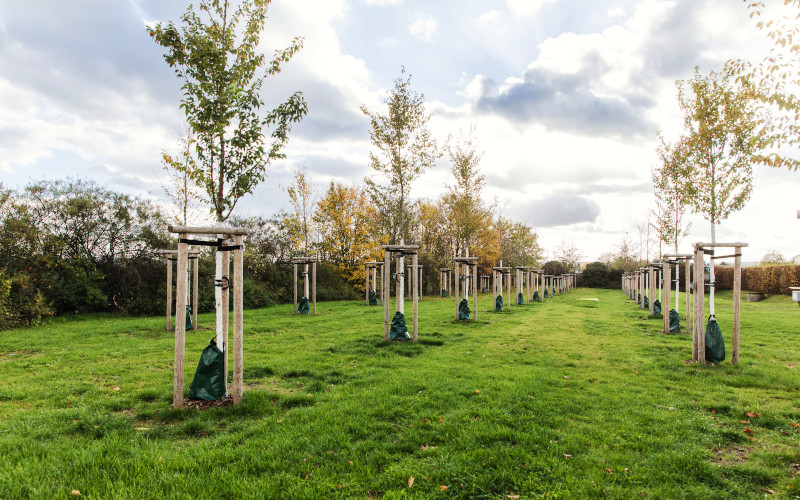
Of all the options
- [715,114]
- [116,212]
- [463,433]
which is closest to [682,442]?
[463,433]

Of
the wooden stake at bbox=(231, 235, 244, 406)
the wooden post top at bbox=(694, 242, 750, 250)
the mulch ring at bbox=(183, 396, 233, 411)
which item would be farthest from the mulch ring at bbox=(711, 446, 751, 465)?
the mulch ring at bbox=(183, 396, 233, 411)

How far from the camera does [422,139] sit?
21203 millimetres

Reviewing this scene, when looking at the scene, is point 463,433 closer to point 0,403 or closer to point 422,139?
point 0,403

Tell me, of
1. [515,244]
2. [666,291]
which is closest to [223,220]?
[666,291]

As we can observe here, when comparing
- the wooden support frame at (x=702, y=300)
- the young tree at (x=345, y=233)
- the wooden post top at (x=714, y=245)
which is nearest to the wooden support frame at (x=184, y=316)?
the wooden support frame at (x=702, y=300)

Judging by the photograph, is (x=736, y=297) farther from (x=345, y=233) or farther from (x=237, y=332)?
(x=345, y=233)

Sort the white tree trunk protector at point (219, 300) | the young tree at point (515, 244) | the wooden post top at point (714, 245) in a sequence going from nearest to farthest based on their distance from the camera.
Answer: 1. the white tree trunk protector at point (219, 300)
2. the wooden post top at point (714, 245)
3. the young tree at point (515, 244)

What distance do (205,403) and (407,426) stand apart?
8.26 feet

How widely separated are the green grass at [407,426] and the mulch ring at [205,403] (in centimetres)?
18

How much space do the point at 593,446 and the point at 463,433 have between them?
123 cm

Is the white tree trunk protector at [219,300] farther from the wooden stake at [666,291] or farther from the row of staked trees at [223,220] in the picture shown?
the wooden stake at [666,291]

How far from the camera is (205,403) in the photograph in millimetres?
5008

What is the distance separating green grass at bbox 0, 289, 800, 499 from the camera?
10.6ft

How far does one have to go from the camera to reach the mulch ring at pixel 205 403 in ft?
16.1
